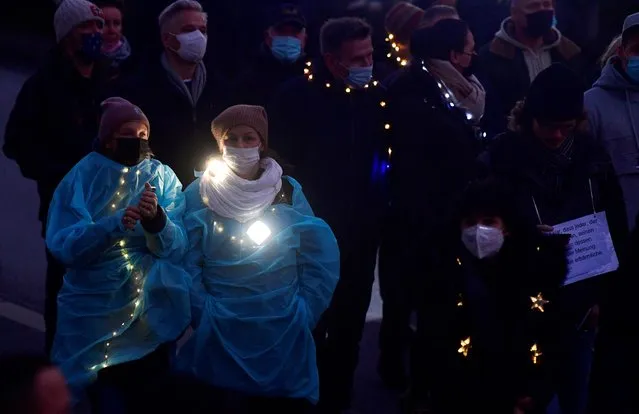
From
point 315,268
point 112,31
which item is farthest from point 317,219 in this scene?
point 112,31

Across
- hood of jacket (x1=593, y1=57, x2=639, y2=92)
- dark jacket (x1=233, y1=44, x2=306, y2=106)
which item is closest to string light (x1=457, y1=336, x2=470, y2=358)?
hood of jacket (x1=593, y1=57, x2=639, y2=92)

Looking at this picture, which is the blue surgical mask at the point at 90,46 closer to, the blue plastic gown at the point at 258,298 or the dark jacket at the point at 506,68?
the blue plastic gown at the point at 258,298

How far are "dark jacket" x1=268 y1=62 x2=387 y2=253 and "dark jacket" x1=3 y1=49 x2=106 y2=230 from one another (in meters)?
1.08

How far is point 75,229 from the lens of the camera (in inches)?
194

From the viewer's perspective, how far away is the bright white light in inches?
201

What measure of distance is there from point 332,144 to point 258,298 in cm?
146

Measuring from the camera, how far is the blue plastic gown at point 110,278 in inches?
196

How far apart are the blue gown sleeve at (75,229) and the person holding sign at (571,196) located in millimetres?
1849

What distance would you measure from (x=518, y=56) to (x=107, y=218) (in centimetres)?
344

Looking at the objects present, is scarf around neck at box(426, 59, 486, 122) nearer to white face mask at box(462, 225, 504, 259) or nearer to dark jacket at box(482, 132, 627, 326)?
dark jacket at box(482, 132, 627, 326)

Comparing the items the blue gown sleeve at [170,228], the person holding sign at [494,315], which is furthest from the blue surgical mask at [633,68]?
the blue gown sleeve at [170,228]

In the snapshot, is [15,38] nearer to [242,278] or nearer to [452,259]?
[242,278]

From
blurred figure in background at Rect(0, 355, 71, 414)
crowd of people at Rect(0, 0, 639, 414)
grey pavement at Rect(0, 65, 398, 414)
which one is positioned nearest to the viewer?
blurred figure in background at Rect(0, 355, 71, 414)

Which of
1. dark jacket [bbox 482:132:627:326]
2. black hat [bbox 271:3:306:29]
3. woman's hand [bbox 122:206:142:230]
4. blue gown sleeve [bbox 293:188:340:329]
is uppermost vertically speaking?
black hat [bbox 271:3:306:29]
